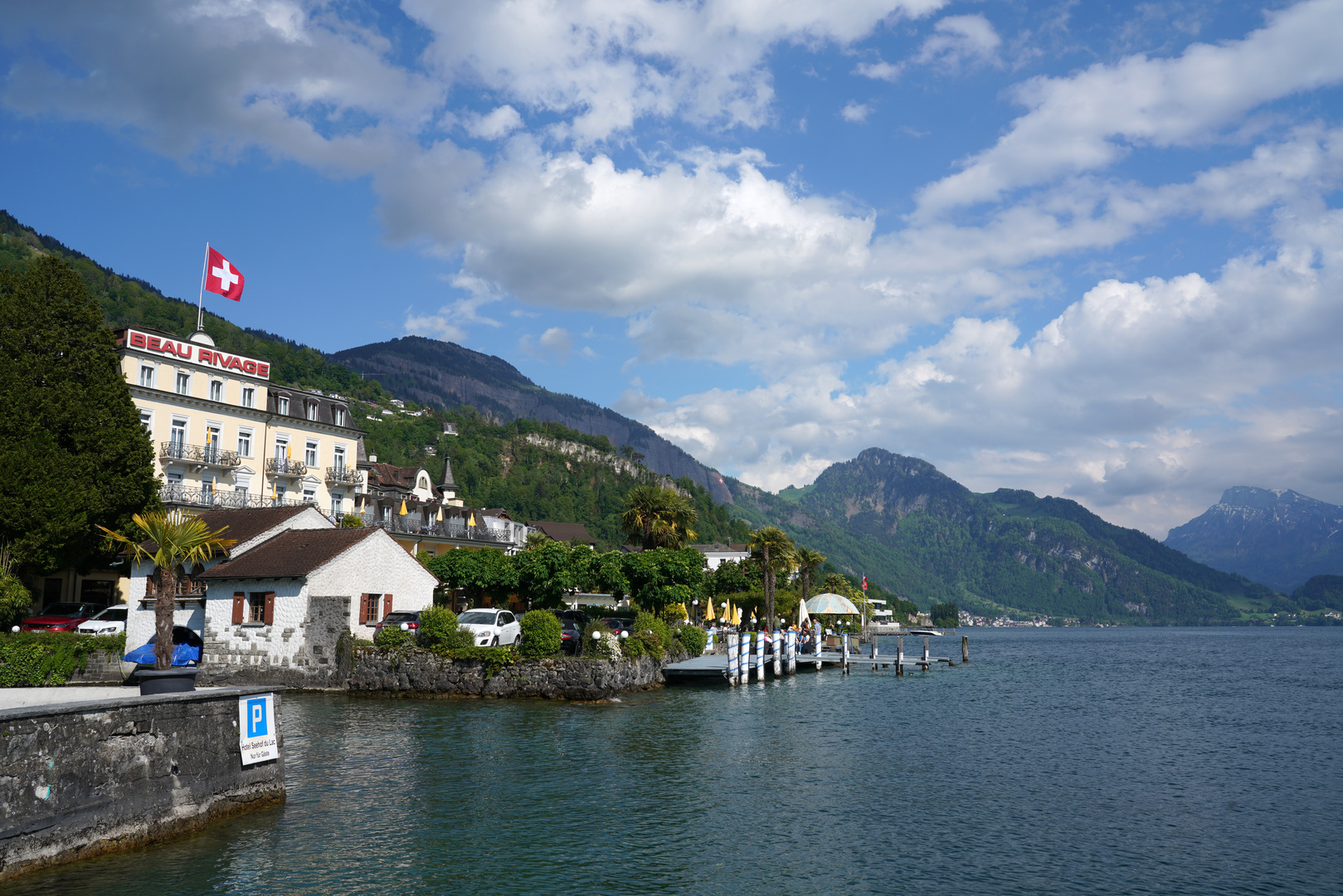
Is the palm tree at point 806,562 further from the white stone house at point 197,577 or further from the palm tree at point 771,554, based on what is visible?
the white stone house at point 197,577

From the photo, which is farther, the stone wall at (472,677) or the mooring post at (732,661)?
the mooring post at (732,661)

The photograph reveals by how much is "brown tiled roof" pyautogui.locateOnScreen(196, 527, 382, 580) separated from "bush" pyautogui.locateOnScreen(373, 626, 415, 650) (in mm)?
4381

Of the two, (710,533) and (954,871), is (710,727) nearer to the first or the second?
(954,871)

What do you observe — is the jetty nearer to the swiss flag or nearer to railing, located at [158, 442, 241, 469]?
railing, located at [158, 442, 241, 469]

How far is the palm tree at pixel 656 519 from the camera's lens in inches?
2982

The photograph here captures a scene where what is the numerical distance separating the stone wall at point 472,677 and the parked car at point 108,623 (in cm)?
1301

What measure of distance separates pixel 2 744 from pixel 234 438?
53745mm

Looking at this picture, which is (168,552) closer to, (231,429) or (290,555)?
(290,555)

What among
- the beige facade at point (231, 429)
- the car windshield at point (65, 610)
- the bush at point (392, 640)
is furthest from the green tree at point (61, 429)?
the bush at point (392, 640)

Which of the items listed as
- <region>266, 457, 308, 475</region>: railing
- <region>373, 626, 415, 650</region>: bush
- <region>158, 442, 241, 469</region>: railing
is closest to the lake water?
<region>373, 626, 415, 650</region>: bush

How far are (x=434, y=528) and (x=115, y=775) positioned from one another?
55917mm

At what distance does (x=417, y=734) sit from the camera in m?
29.4

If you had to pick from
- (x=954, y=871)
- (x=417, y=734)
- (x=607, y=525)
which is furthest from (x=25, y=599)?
(x=607, y=525)

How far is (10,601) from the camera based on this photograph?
38.5m
